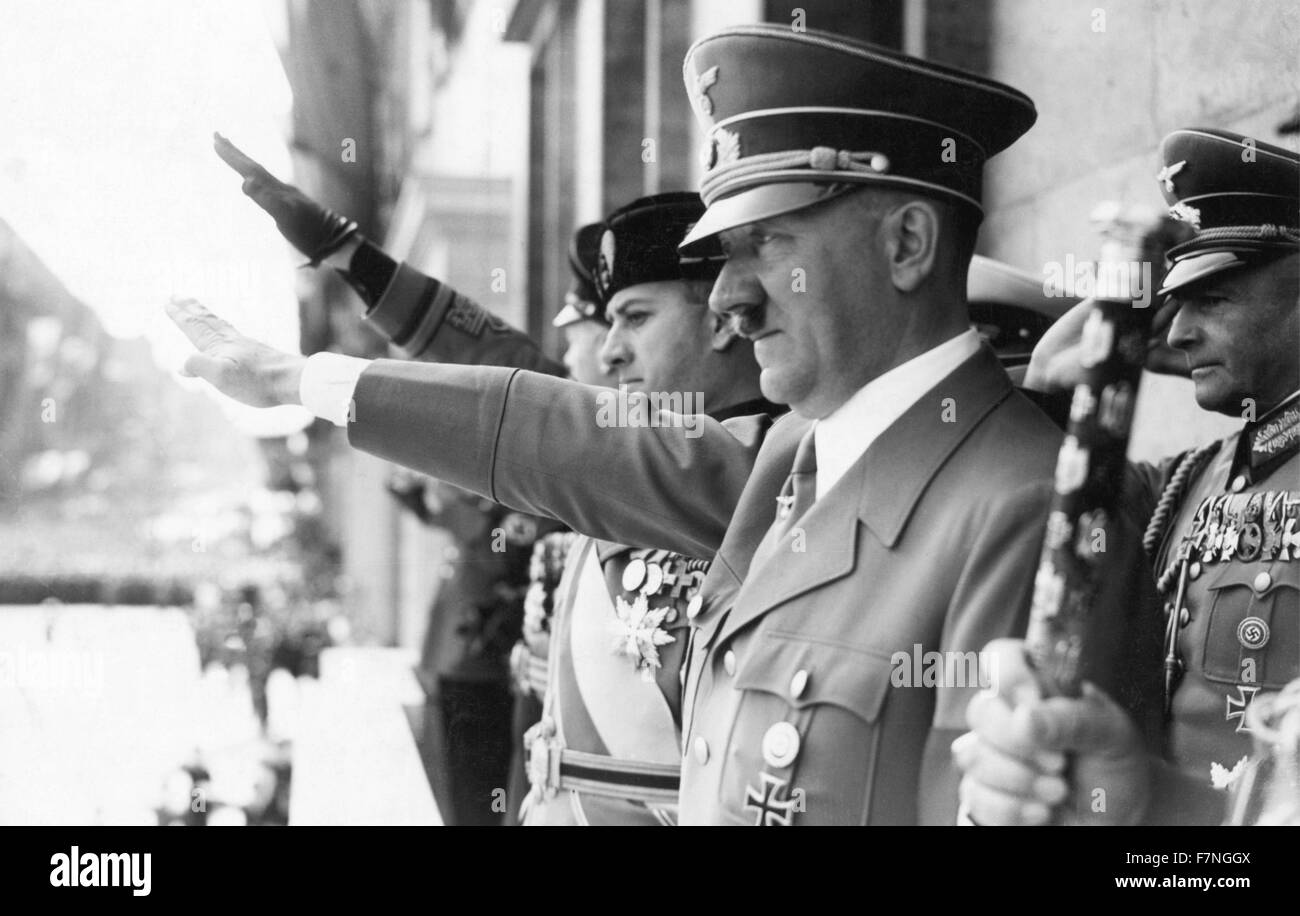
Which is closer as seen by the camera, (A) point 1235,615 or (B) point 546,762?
(A) point 1235,615

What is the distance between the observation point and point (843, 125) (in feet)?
6.94

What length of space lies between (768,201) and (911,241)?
0.66 ft

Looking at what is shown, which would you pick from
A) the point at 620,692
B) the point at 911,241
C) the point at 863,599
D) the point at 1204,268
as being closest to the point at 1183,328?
the point at 1204,268

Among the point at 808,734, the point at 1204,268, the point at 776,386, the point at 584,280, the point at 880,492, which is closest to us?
the point at 808,734

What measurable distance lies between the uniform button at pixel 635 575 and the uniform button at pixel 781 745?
1030 mm

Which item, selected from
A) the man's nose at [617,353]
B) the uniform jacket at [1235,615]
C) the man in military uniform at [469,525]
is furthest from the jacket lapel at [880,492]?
the man in military uniform at [469,525]

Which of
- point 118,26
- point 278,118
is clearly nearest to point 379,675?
point 278,118

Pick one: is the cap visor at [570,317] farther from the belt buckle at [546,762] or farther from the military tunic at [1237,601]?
the military tunic at [1237,601]

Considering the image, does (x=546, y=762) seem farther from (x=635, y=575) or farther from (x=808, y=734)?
(x=808, y=734)

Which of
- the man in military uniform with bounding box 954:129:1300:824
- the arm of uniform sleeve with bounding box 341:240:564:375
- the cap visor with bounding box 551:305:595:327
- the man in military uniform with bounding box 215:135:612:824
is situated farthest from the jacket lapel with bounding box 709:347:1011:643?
the cap visor with bounding box 551:305:595:327

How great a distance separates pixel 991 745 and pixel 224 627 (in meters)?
7.06

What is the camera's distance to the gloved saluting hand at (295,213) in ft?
10.5

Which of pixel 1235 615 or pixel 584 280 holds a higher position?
pixel 584 280
